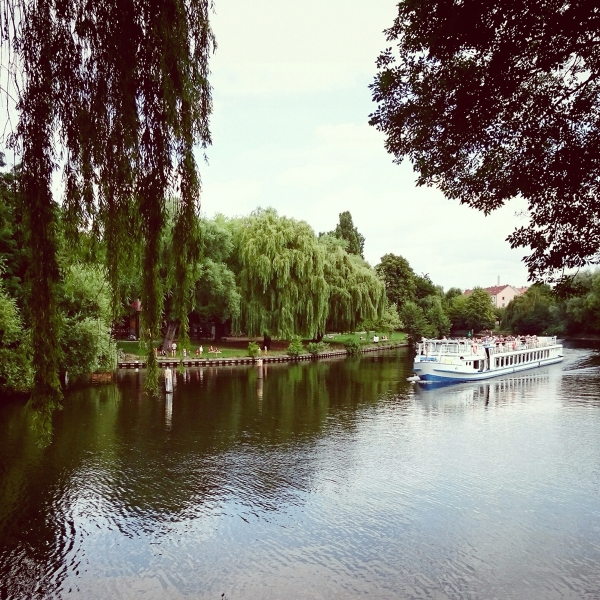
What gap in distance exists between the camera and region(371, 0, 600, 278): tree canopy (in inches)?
251

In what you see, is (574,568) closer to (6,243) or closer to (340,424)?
(340,424)

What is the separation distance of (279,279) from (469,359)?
14.8 m

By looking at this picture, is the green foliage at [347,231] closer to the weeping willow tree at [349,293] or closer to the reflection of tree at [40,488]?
the weeping willow tree at [349,293]

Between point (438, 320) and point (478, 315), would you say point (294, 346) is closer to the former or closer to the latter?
point (438, 320)

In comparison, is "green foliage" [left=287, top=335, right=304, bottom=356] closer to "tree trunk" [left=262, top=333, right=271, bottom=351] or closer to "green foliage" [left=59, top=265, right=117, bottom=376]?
"tree trunk" [left=262, top=333, right=271, bottom=351]

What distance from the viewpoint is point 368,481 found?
48.9 feet

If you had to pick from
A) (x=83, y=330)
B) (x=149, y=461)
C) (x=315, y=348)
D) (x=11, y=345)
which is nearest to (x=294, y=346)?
(x=315, y=348)

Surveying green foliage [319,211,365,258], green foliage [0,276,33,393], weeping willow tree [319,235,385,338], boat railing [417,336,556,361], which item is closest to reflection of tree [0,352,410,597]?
green foliage [0,276,33,393]

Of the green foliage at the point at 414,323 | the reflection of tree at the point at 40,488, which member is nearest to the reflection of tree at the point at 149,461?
the reflection of tree at the point at 40,488

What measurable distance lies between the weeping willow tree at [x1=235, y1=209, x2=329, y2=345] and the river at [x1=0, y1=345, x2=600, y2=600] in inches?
696

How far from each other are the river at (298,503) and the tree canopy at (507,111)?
6447 millimetres

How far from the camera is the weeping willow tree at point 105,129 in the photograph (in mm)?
4105

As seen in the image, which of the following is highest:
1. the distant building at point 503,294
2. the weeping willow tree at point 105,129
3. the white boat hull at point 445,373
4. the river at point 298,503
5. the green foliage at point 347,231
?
the green foliage at point 347,231

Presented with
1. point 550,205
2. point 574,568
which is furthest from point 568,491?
point 550,205
